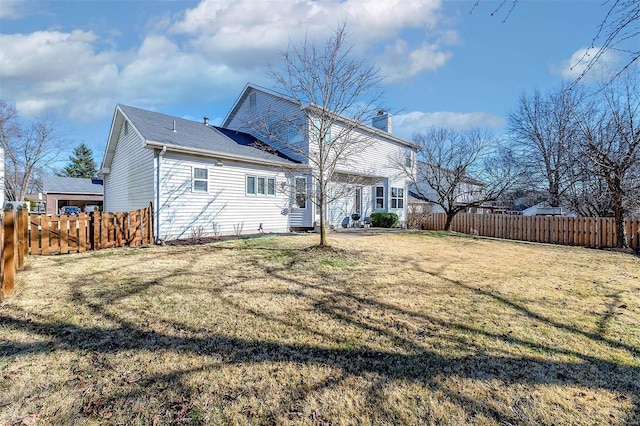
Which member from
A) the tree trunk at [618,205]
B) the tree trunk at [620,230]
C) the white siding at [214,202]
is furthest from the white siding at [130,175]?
the tree trunk at [620,230]

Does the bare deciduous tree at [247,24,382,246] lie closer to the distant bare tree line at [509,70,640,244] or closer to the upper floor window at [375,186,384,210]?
the distant bare tree line at [509,70,640,244]

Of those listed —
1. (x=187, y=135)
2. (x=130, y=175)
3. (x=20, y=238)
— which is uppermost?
(x=187, y=135)

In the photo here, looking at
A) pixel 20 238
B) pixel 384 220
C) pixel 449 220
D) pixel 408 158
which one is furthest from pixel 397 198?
pixel 20 238

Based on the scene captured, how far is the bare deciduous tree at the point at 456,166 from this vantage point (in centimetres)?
1658

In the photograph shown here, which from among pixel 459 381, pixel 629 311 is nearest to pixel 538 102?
pixel 629 311

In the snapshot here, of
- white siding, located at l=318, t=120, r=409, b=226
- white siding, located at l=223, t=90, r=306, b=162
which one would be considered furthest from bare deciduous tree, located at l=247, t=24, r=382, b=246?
white siding, located at l=318, t=120, r=409, b=226

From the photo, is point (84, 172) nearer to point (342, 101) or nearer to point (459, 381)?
point (342, 101)

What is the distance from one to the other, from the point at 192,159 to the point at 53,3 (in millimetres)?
6548

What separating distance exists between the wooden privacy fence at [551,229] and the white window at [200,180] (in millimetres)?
13927

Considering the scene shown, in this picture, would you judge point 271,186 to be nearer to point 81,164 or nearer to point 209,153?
point 209,153

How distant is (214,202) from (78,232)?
4511 millimetres

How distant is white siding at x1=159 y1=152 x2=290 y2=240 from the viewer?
11.0m

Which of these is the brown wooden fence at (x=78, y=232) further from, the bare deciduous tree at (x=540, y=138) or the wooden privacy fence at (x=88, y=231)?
the bare deciduous tree at (x=540, y=138)

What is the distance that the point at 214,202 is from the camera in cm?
1211
